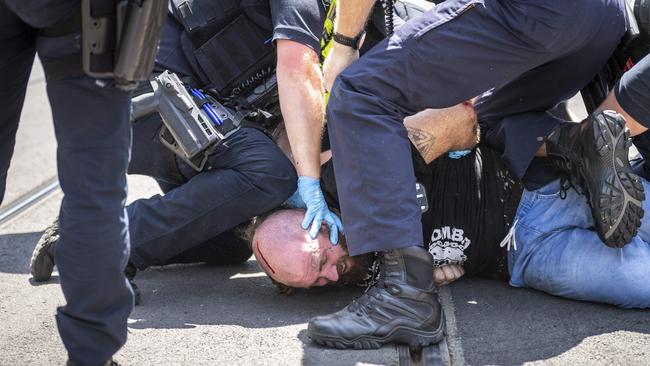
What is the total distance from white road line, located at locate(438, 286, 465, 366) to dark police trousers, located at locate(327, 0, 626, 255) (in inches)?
12.5

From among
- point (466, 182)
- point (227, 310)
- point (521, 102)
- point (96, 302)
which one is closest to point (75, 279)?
point (96, 302)

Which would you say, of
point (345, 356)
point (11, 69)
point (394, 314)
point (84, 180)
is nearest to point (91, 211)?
point (84, 180)

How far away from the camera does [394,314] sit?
2641mm

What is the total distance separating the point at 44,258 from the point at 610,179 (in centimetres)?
206

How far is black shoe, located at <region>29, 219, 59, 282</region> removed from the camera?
327 centimetres

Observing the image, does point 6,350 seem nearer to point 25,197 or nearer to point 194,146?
point 194,146

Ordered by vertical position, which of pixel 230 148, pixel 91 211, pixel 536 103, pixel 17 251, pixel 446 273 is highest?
pixel 91 211

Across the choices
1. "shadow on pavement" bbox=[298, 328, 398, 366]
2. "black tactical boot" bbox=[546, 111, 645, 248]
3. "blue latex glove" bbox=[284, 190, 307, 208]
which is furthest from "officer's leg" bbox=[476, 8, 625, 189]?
"shadow on pavement" bbox=[298, 328, 398, 366]

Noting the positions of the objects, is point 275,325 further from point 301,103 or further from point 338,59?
point 338,59

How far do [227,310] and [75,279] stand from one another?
0.95 meters

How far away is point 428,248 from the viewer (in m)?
3.06

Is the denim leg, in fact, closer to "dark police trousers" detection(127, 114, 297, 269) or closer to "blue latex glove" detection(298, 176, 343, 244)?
"blue latex glove" detection(298, 176, 343, 244)

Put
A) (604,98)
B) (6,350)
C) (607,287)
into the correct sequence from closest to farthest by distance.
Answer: (6,350), (607,287), (604,98)

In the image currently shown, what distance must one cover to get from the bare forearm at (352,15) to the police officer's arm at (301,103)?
5.9 inches
